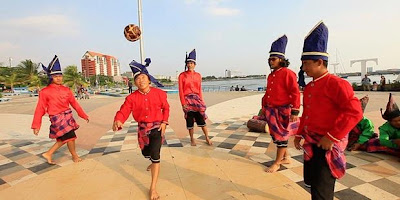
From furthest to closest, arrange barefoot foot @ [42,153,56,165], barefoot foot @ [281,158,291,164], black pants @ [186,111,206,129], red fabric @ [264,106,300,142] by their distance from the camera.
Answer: black pants @ [186,111,206,129] < barefoot foot @ [42,153,56,165] < barefoot foot @ [281,158,291,164] < red fabric @ [264,106,300,142]

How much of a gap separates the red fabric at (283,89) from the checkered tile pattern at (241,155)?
98 cm

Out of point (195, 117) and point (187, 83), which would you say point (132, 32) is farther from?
point (195, 117)

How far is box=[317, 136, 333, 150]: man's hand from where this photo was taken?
171 centimetres

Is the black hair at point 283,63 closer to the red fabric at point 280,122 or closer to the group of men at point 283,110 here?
the group of men at point 283,110

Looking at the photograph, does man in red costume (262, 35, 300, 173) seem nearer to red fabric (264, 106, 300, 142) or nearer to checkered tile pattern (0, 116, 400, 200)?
red fabric (264, 106, 300, 142)

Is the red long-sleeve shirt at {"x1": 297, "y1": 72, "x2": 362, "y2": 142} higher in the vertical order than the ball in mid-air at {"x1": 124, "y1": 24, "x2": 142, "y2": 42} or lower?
lower

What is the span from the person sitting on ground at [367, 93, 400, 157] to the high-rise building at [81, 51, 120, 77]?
8529cm

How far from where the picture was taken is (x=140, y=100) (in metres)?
2.68

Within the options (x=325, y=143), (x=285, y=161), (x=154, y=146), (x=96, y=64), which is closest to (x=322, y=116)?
(x=325, y=143)

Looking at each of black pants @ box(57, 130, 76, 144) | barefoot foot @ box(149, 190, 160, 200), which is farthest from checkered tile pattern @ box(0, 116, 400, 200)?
barefoot foot @ box(149, 190, 160, 200)

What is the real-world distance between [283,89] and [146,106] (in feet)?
6.08

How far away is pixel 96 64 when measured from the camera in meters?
91.0

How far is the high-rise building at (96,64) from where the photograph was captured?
3477 inches

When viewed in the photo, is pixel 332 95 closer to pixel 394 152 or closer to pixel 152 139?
pixel 152 139
